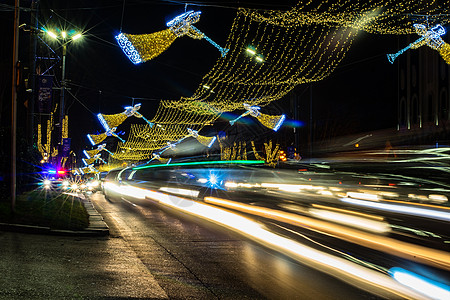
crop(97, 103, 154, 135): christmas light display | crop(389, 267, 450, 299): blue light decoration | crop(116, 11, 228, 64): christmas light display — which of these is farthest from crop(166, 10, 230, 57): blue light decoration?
A: crop(97, 103, 154, 135): christmas light display

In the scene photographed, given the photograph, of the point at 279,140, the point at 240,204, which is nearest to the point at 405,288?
the point at 240,204

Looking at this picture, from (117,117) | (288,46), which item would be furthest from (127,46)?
(117,117)

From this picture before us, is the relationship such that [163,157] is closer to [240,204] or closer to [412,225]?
[240,204]

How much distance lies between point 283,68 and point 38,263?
14717 mm

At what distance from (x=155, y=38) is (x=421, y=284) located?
10.4 m

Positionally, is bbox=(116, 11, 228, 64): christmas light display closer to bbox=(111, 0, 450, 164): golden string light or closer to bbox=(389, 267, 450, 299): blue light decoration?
bbox=(111, 0, 450, 164): golden string light

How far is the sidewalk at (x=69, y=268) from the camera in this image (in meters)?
5.70

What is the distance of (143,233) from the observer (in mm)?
11984

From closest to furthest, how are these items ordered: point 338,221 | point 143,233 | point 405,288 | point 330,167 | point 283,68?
1. point 405,288
2. point 143,233
3. point 338,221
4. point 283,68
5. point 330,167

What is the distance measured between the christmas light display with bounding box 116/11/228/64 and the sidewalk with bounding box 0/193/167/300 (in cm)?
586

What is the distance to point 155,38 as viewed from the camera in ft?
44.5

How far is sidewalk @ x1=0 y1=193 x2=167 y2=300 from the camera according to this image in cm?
570

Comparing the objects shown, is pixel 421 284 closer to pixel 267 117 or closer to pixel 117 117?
pixel 267 117

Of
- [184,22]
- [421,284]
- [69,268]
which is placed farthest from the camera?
[184,22]
